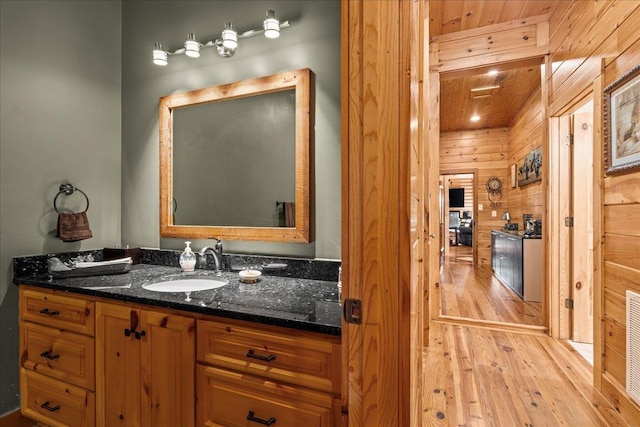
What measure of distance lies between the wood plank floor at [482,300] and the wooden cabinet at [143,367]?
3.07 metres

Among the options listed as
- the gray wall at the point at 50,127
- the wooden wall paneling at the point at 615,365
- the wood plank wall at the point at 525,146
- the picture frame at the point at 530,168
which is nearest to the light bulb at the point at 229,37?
the gray wall at the point at 50,127

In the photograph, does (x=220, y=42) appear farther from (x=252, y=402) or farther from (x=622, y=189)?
(x=622, y=189)

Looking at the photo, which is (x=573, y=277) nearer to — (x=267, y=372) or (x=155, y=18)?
(x=267, y=372)

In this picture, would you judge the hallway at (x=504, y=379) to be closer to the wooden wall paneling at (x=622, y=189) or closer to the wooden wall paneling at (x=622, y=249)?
the wooden wall paneling at (x=622, y=249)

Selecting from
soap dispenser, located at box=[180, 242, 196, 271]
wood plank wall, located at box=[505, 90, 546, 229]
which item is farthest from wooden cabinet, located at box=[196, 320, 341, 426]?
wood plank wall, located at box=[505, 90, 546, 229]

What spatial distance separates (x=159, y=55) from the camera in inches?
83.7

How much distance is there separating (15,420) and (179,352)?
1.33m

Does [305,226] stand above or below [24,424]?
above

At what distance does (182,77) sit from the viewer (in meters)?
2.20

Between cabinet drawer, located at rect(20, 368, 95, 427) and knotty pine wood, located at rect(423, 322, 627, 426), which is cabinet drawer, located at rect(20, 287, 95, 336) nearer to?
cabinet drawer, located at rect(20, 368, 95, 427)

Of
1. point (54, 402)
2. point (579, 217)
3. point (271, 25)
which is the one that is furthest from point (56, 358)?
point (579, 217)

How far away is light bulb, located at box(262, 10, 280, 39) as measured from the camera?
1791 millimetres

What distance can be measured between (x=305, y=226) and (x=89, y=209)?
154cm

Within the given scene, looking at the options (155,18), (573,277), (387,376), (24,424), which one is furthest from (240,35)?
(573,277)
